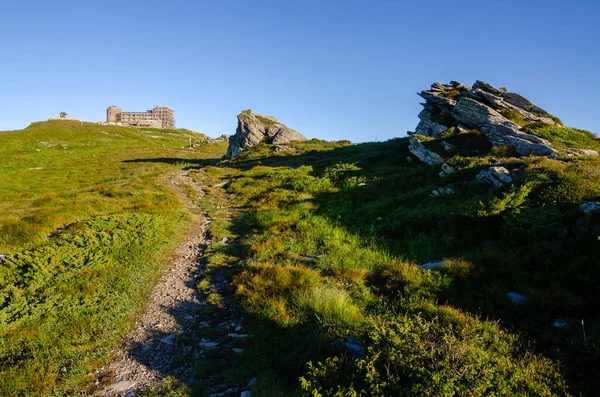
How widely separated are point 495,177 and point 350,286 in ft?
32.6

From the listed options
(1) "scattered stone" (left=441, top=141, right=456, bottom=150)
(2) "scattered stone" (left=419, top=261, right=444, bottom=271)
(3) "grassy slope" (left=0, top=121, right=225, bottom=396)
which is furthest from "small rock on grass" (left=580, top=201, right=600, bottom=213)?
(1) "scattered stone" (left=441, top=141, right=456, bottom=150)

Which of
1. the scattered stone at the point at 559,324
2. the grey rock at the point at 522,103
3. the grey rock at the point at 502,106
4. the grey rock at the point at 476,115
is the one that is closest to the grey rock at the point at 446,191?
the scattered stone at the point at 559,324

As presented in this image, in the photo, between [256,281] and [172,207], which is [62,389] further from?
[172,207]

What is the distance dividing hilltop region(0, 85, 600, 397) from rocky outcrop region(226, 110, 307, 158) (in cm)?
3549

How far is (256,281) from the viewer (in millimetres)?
8812

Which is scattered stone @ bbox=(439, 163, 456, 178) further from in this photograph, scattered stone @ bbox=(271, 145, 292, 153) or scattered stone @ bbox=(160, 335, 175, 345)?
scattered stone @ bbox=(271, 145, 292, 153)

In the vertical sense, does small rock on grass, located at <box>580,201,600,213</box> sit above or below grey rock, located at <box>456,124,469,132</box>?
below

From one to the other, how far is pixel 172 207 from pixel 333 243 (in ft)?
35.8

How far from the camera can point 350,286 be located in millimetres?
8492

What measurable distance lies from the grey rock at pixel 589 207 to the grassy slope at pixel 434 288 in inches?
10.7

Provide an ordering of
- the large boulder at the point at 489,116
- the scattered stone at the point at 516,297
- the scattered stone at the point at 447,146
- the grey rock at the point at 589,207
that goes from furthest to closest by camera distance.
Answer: the scattered stone at the point at 447,146
the large boulder at the point at 489,116
the grey rock at the point at 589,207
the scattered stone at the point at 516,297

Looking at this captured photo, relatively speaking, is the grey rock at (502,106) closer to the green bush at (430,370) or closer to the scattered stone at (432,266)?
the scattered stone at (432,266)

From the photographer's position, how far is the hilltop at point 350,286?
16.2ft

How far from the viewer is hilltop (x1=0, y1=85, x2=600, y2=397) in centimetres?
494
